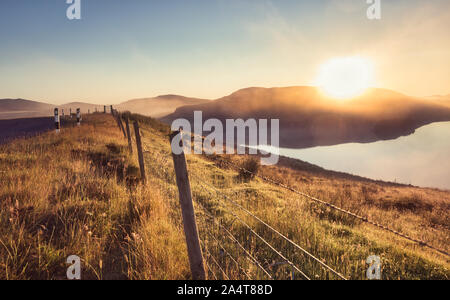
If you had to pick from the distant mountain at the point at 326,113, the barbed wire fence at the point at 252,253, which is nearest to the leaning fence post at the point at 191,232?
the barbed wire fence at the point at 252,253

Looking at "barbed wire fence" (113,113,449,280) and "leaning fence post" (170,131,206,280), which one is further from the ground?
"leaning fence post" (170,131,206,280)

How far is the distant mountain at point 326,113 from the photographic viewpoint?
88.4 m

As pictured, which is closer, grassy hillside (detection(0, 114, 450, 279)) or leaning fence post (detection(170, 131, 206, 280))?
leaning fence post (detection(170, 131, 206, 280))

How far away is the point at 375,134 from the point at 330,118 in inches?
647

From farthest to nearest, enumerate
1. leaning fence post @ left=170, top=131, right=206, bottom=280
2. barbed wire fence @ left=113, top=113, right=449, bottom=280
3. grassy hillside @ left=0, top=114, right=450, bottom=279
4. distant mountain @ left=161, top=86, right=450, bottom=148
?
distant mountain @ left=161, top=86, right=450, bottom=148 < barbed wire fence @ left=113, top=113, right=449, bottom=280 < grassy hillside @ left=0, top=114, right=450, bottom=279 < leaning fence post @ left=170, top=131, right=206, bottom=280

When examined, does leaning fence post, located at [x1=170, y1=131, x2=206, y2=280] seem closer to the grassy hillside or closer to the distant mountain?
the grassy hillside

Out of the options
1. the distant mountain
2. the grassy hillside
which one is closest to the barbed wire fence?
the grassy hillside

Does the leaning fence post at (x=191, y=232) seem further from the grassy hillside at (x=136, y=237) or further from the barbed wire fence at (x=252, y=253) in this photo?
the grassy hillside at (x=136, y=237)

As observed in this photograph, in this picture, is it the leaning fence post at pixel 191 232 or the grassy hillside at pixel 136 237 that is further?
the grassy hillside at pixel 136 237

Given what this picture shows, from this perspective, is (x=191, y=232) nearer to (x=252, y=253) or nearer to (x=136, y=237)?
(x=136, y=237)

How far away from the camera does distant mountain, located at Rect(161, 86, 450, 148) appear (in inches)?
3479

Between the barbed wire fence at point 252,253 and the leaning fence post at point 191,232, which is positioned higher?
the leaning fence post at point 191,232

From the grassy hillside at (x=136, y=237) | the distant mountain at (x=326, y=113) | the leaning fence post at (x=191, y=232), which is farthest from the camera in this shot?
the distant mountain at (x=326, y=113)
